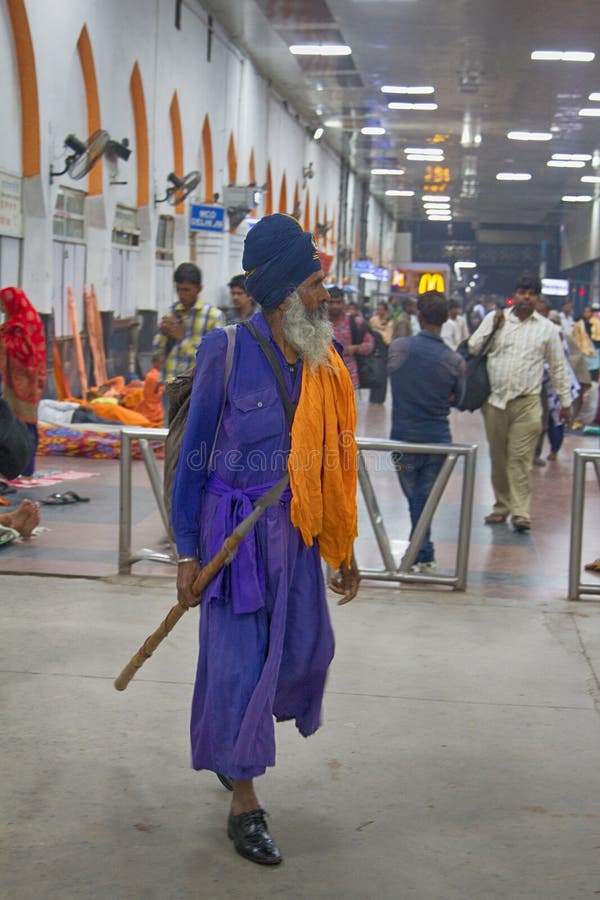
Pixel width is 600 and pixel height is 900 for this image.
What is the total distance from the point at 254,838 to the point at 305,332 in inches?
54.8

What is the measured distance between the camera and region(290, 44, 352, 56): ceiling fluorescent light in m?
22.4

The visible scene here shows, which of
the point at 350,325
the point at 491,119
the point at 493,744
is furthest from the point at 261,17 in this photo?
the point at 493,744

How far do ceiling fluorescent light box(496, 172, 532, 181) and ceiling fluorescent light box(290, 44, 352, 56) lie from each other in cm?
1658

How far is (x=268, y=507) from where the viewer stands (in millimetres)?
3555

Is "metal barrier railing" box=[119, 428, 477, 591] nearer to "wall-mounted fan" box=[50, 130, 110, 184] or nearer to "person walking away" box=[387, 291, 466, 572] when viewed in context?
"person walking away" box=[387, 291, 466, 572]

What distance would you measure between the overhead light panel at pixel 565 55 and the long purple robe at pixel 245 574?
19.2 meters

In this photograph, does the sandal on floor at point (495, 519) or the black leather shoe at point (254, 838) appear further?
the sandal on floor at point (495, 519)

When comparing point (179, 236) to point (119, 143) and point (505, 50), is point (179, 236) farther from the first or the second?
point (505, 50)

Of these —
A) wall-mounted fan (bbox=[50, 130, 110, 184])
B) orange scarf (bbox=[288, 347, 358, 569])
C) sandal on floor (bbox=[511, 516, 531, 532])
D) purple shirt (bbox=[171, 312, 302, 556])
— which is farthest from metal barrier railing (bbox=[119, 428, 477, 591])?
wall-mounted fan (bbox=[50, 130, 110, 184])

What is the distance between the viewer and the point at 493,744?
4.43 m

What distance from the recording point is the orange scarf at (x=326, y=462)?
11.6 ft

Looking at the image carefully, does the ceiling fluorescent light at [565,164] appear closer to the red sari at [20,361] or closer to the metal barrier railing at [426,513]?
the red sari at [20,361]

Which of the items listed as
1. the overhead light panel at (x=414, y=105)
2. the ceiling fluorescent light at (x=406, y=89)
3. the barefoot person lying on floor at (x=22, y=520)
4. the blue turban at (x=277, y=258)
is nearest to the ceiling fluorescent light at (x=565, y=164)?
the overhead light panel at (x=414, y=105)

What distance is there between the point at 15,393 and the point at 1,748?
615cm
